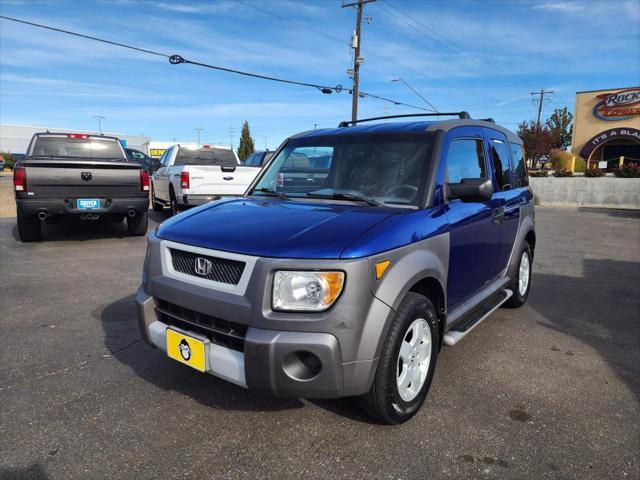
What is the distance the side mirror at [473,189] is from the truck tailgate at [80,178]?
21.3ft

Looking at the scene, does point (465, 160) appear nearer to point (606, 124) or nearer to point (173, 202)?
point (173, 202)

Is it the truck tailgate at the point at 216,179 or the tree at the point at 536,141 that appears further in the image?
the tree at the point at 536,141

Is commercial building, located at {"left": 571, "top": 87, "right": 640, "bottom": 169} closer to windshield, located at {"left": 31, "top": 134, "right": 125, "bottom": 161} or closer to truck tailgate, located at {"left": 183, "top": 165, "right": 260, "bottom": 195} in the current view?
truck tailgate, located at {"left": 183, "top": 165, "right": 260, "bottom": 195}

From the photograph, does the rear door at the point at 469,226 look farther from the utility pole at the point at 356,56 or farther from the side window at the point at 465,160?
the utility pole at the point at 356,56

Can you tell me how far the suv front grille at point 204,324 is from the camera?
241cm

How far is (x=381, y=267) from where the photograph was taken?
2.38 metres

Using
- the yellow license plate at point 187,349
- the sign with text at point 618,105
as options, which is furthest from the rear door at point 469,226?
the sign with text at point 618,105

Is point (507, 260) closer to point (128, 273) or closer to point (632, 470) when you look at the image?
point (632, 470)

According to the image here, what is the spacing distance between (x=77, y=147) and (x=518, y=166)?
7.94 metres

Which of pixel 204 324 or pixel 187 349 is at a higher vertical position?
pixel 204 324

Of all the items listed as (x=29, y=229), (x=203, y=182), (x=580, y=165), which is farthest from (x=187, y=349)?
(x=580, y=165)

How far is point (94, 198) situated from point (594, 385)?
7.50 m

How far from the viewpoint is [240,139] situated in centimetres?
6812

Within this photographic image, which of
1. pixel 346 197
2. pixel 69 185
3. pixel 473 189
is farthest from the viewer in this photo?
pixel 69 185
